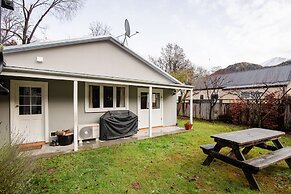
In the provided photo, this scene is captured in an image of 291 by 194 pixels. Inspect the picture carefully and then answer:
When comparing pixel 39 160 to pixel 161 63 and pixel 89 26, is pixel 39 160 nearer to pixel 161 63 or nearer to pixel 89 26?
pixel 161 63

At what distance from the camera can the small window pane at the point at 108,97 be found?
26.6 ft

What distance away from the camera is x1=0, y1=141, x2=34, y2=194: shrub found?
7.87 ft

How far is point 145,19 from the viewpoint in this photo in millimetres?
13375

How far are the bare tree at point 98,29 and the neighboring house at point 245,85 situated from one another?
15.9 meters

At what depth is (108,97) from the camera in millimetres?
8203

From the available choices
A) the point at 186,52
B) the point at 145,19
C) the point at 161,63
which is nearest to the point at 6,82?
the point at 145,19

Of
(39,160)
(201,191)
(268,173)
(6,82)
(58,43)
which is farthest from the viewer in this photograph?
(58,43)

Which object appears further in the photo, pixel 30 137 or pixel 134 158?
pixel 30 137

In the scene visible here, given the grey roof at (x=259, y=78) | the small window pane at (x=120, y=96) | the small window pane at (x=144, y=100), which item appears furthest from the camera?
the grey roof at (x=259, y=78)

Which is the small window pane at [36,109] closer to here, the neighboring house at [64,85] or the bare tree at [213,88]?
the neighboring house at [64,85]

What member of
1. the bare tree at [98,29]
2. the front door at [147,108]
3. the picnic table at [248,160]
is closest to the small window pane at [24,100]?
the front door at [147,108]

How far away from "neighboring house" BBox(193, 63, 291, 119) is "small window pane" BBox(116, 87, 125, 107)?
304 inches

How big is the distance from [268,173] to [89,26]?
87.4 ft

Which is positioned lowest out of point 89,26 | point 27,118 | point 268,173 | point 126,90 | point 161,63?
point 268,173
